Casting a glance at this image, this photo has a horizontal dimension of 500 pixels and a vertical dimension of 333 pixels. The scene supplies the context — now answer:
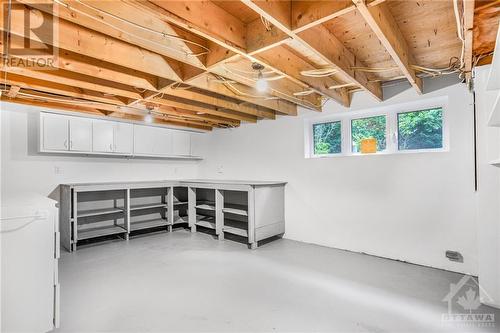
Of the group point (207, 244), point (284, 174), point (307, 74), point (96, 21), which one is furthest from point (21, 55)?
point (284, 174)

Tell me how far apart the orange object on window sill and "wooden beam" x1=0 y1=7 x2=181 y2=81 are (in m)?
2.67

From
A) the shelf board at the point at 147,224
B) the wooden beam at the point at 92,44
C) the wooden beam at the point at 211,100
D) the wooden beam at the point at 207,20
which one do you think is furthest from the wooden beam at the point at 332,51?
the shelf board at the point at 147,224

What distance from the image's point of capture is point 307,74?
257cm

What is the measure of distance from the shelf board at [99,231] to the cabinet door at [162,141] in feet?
4.81

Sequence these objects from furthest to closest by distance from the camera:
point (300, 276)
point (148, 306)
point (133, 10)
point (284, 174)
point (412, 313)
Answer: point (284, 174)
point (300, 276)
point (148, 306)
point (412, 313)
point (133, 10)

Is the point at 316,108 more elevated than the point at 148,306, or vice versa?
the point at 316,108

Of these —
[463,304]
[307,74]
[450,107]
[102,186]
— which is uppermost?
[307,74]

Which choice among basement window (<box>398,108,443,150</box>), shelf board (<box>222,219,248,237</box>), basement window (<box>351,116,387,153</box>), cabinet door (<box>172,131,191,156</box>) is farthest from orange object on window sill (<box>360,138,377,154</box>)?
cabinet door (<box>172,131,191,156</box>)

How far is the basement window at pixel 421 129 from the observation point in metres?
3.04

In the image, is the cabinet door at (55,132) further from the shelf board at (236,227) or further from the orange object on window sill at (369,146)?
the orange object on window sill at (369,146)

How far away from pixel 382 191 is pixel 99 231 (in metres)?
4.27

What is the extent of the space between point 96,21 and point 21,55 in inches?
34.6

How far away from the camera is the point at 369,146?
3.49 meters

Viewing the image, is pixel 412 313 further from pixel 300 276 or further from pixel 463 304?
pixel 300 276
